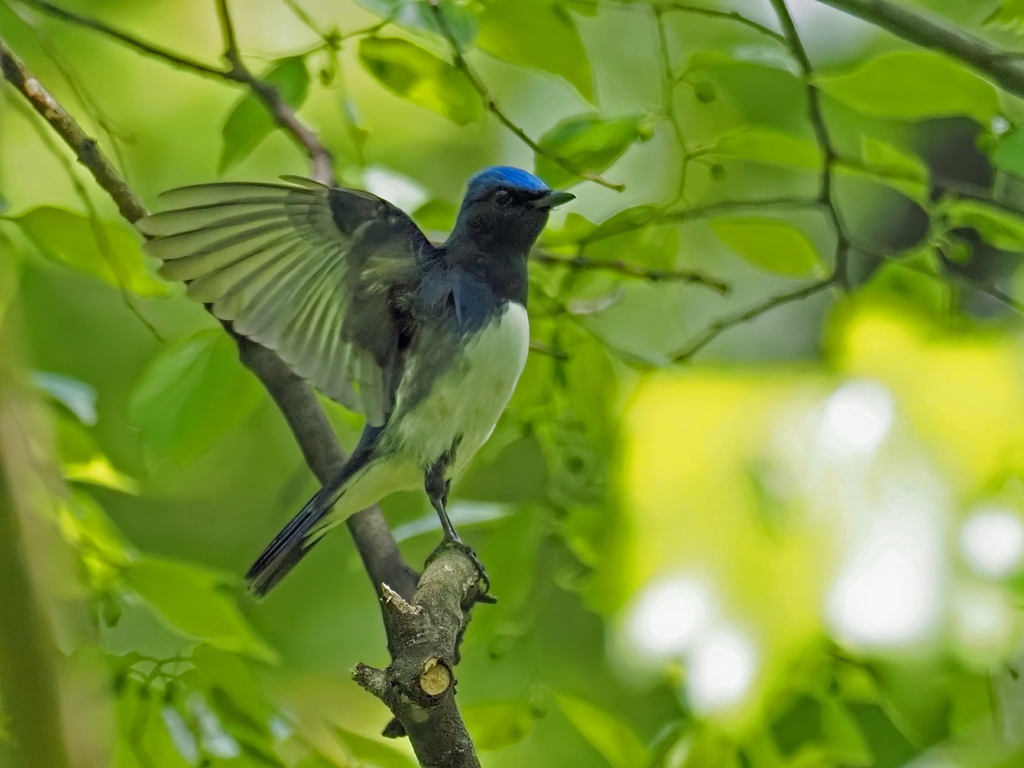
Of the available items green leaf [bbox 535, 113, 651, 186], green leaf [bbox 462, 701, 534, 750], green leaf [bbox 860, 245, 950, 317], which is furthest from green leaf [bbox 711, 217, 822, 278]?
green leaf [bbox 462, 701, 534, 750]

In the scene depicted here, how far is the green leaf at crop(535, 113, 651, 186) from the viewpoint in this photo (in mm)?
1633

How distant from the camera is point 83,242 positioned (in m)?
1.66

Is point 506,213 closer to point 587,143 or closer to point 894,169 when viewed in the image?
point 587,143

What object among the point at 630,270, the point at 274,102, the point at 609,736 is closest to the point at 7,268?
the point at 274,102

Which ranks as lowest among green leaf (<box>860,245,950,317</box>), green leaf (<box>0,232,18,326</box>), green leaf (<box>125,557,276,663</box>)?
green leaf (<box>125,557,276,663</box>)

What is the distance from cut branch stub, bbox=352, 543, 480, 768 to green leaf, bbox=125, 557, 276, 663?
29cm

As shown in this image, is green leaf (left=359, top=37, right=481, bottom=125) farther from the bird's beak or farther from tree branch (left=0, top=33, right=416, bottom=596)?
tree branch (left=0, top=33, right=416, bottom=596)

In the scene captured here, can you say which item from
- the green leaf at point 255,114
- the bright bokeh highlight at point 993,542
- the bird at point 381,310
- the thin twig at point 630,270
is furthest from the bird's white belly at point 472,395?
the bright bokeh highlight at point 993,542

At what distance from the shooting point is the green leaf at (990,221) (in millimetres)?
1593

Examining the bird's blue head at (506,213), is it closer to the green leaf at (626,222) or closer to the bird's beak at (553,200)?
the bird's beak at (553,200)

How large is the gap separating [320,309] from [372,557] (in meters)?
0.47

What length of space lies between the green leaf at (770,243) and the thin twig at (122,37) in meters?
0.84

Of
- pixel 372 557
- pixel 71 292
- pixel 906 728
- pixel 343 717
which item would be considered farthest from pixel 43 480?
pixel 71 292

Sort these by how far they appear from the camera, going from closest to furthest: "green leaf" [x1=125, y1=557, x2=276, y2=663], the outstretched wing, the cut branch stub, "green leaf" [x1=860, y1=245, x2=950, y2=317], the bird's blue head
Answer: the cut branch stub
"green leaf" [x1=125, y1=557, x2=276, y2=663]
"green leaf" [x1=860, y1=245, x2=950, y2=317]
the outstretched wing
the bird's blue head
